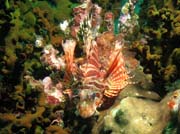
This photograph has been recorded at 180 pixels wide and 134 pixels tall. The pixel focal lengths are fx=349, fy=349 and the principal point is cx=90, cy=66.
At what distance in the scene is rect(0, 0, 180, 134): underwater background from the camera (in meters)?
4.27

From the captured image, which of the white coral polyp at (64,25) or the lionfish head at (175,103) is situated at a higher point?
the white coral polyp at (64,25)

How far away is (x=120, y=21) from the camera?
7.81 metres

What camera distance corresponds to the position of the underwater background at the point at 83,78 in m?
4.27

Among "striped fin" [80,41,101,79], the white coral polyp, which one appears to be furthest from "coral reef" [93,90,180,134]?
the white coral polyp

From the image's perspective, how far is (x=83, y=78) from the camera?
5.28 metres

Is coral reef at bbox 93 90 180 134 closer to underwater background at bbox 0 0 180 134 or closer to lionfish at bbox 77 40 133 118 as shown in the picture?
underwater background at bbox 0 0 180 134

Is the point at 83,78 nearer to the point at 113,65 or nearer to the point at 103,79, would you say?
the point at 103,79

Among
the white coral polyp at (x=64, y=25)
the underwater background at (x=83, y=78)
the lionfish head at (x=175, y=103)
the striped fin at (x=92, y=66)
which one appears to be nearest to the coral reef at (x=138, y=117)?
the underwater background at (x=83, y=78)

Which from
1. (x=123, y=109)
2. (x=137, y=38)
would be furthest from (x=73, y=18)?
(x=123, y=109)

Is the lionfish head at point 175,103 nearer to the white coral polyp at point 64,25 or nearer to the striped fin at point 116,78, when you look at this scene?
the striped fin at point 116,78

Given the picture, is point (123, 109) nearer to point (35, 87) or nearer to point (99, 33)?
point (35, 87)

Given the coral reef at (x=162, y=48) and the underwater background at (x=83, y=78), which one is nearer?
the underwater background at (x=83, y=78)

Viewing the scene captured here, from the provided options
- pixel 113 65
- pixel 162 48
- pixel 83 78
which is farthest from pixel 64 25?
pixel 162 48

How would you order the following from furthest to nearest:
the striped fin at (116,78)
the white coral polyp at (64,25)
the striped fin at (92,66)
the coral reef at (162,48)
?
1. the white coral polyp at (64,25)
2. the striped fin at (92,66)
3. the striped fin at (116,78)
4. the coral reef at (162,48)
